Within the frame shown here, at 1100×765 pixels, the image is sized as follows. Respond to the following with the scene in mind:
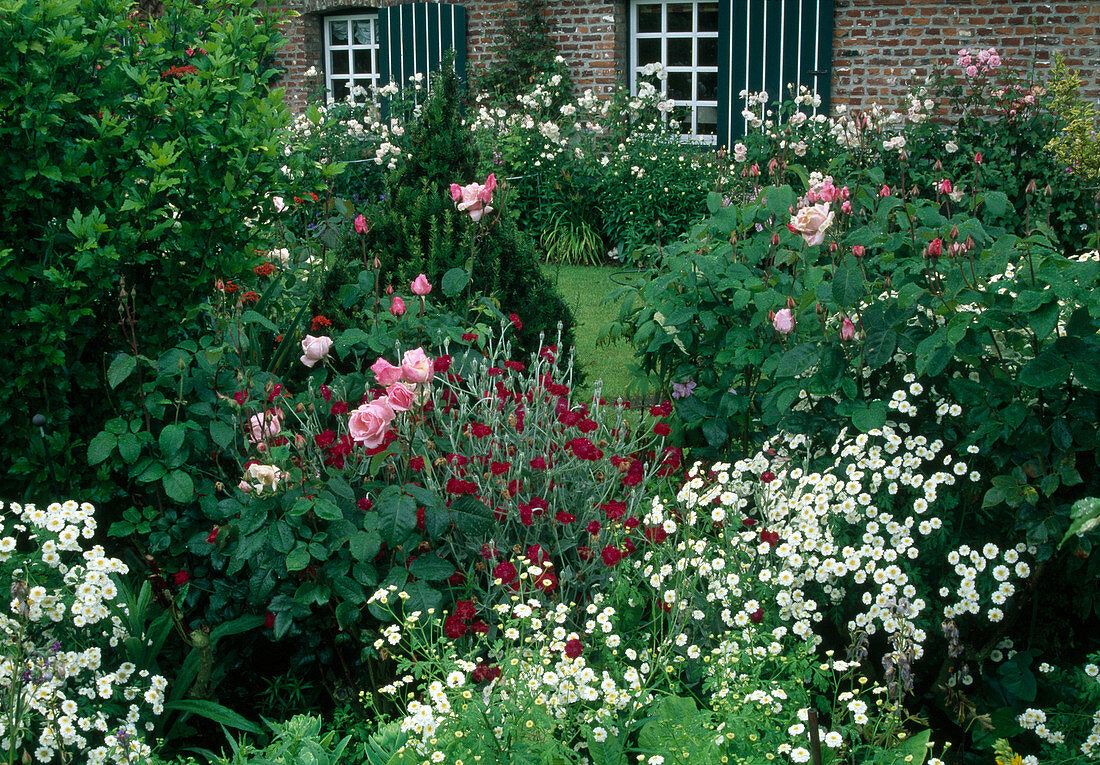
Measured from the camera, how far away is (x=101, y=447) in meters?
2.47

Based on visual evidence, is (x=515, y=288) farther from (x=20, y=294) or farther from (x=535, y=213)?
(x=535, y=213)

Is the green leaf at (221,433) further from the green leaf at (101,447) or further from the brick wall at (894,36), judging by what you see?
the brick wall at (894,36)

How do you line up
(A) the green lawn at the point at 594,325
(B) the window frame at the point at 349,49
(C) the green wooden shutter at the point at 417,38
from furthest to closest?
(B) the window frame at the point at 349,49
(C) the green wooden shutter at the point at 417,38
(A) the green lawn at the point at 594,325

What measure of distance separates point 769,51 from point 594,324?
3701mm

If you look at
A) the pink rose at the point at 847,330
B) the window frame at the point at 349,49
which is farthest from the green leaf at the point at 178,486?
the window frame at the point at 349,49

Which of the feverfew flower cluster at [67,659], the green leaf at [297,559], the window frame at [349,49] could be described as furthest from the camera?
the window frame at [349,49]

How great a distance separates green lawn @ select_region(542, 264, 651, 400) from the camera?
4750mm

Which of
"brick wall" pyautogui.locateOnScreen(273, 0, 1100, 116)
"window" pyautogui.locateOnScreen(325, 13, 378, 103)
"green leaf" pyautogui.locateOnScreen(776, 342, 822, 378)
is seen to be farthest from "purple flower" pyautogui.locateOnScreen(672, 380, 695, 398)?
"window" pyautogui.locateOnScreen(325, 13, 378, 103)

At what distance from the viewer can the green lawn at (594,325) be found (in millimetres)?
4750

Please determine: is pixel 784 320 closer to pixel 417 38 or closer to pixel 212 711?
pixel 212 711

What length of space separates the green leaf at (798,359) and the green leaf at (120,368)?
169 centimetres

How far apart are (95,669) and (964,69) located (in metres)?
7.37

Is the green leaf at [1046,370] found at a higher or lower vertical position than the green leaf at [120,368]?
higher

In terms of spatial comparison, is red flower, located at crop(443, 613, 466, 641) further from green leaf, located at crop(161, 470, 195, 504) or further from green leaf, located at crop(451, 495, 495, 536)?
green leaf, located at crop(161, 470, 195, 504)
